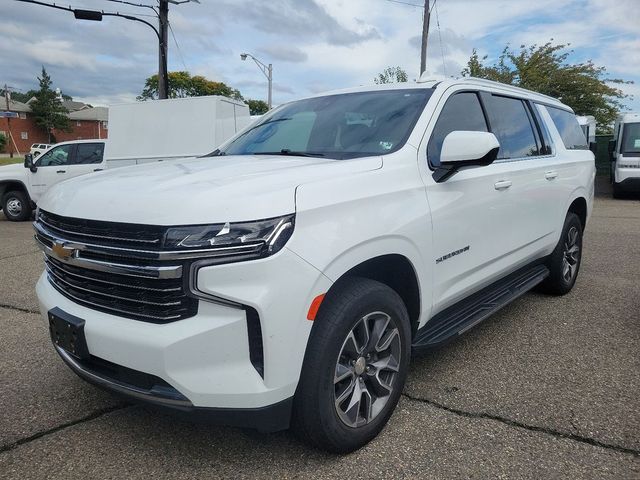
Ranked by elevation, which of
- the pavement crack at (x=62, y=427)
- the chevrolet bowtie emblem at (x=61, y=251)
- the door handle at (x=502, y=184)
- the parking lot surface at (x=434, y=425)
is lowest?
the pavement crack at (x=62, y=427)

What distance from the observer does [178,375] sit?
76.0 inches

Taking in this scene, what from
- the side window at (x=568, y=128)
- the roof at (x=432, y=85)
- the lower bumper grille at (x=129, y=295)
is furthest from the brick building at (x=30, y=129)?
the lower bumper grille at (x=129, y=295)

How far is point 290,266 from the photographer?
1938 millimetres

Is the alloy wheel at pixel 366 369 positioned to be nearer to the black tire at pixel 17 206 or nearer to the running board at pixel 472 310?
the running board at pixel 472 310

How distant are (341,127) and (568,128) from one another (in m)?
3.09

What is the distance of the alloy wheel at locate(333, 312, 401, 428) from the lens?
230 cm

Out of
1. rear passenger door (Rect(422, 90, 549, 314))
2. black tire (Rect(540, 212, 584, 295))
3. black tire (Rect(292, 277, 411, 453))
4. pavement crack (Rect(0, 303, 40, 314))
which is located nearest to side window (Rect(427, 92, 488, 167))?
rear passenger door (Rect(422, 90, 549, 314))

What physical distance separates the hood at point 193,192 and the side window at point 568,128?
3092mm

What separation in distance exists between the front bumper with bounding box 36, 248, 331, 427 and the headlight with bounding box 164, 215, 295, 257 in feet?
0.17

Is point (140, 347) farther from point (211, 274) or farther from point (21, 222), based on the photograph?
point (21, 222)

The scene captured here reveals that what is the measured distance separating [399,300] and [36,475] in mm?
1824

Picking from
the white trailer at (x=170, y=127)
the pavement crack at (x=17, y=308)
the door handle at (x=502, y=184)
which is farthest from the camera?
the white trailer at (x=170, y=127)

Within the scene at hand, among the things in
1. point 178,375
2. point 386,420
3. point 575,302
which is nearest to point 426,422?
point 386,420

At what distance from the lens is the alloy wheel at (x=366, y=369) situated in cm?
230
